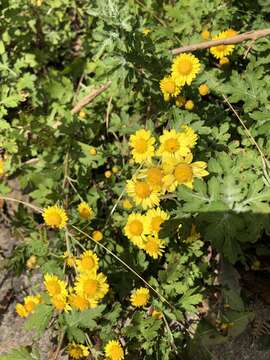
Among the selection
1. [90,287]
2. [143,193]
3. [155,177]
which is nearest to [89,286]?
[90,287]

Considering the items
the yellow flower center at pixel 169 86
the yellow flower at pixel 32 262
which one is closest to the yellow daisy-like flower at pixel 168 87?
the yellow flower center at pixel 169 86

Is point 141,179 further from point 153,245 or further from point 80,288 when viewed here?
point 80,288

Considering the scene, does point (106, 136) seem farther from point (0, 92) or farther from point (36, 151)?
point (0, 92)

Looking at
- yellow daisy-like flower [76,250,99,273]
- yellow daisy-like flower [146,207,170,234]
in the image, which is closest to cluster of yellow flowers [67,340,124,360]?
yellow daisy-like flower [76,250,99,273]

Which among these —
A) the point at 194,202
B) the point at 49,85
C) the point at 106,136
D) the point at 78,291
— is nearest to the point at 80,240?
the point at 78,291

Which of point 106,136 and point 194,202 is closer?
point 194,202

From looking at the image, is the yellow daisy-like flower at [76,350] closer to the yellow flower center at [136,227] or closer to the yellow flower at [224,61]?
the yellow flower center at [136,227]

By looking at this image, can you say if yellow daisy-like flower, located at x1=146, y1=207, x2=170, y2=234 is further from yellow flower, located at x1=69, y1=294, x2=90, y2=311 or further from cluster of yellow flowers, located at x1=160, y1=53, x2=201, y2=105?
cluster of yellow flowers, located at x1=160, y1=53, x2=201, y2=105
